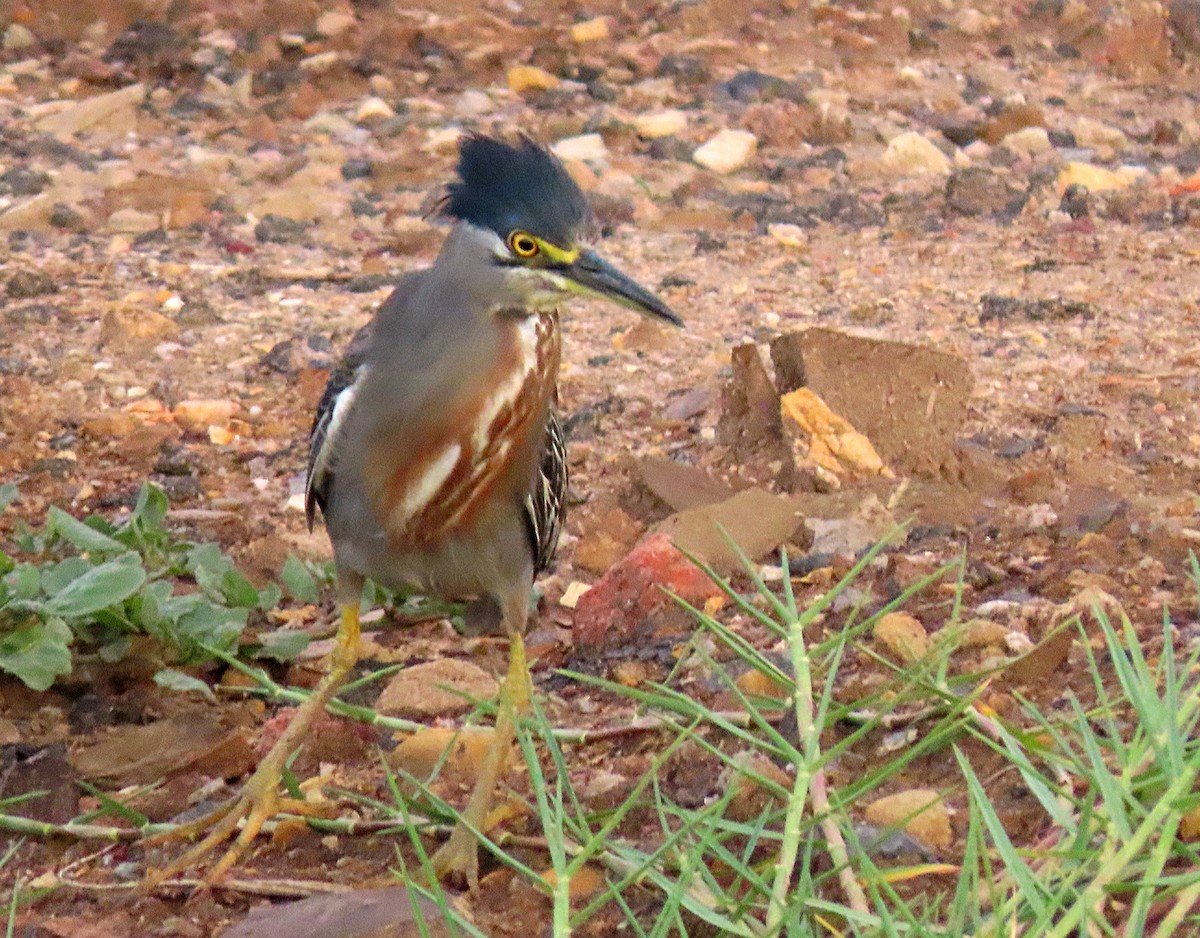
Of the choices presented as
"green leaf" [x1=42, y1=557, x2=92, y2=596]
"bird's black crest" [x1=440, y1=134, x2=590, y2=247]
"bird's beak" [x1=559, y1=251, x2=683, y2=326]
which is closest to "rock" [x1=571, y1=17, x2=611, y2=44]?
"bird's black crest" [x1=440, y1=134, x2=590, y2=247]

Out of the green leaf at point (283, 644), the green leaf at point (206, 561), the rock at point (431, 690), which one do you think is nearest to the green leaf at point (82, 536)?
the green leaf at point (206, 561)

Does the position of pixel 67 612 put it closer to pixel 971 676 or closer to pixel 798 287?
pixel 971 676

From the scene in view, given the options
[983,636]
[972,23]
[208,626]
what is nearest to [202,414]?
[208,626]

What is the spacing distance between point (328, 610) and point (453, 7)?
654 cm

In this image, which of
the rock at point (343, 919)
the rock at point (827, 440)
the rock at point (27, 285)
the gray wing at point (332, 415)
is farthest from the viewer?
the rock at point (27, 285)

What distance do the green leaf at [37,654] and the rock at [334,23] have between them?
687 centimetres

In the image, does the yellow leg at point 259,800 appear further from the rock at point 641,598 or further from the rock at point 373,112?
the rock at point 373,112

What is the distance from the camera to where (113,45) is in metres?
10.1

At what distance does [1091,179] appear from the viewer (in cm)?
841

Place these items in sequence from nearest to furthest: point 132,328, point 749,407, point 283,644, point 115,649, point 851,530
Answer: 1. point 115,649
2. point 283,644
3. point 851,530
4. point 749,407
5. point 132,328

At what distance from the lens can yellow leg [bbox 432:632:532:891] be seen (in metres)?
3.44

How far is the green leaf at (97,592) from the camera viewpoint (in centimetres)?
392

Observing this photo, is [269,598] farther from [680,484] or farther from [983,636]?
[983,636]

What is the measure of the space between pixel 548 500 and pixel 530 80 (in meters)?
6.02
